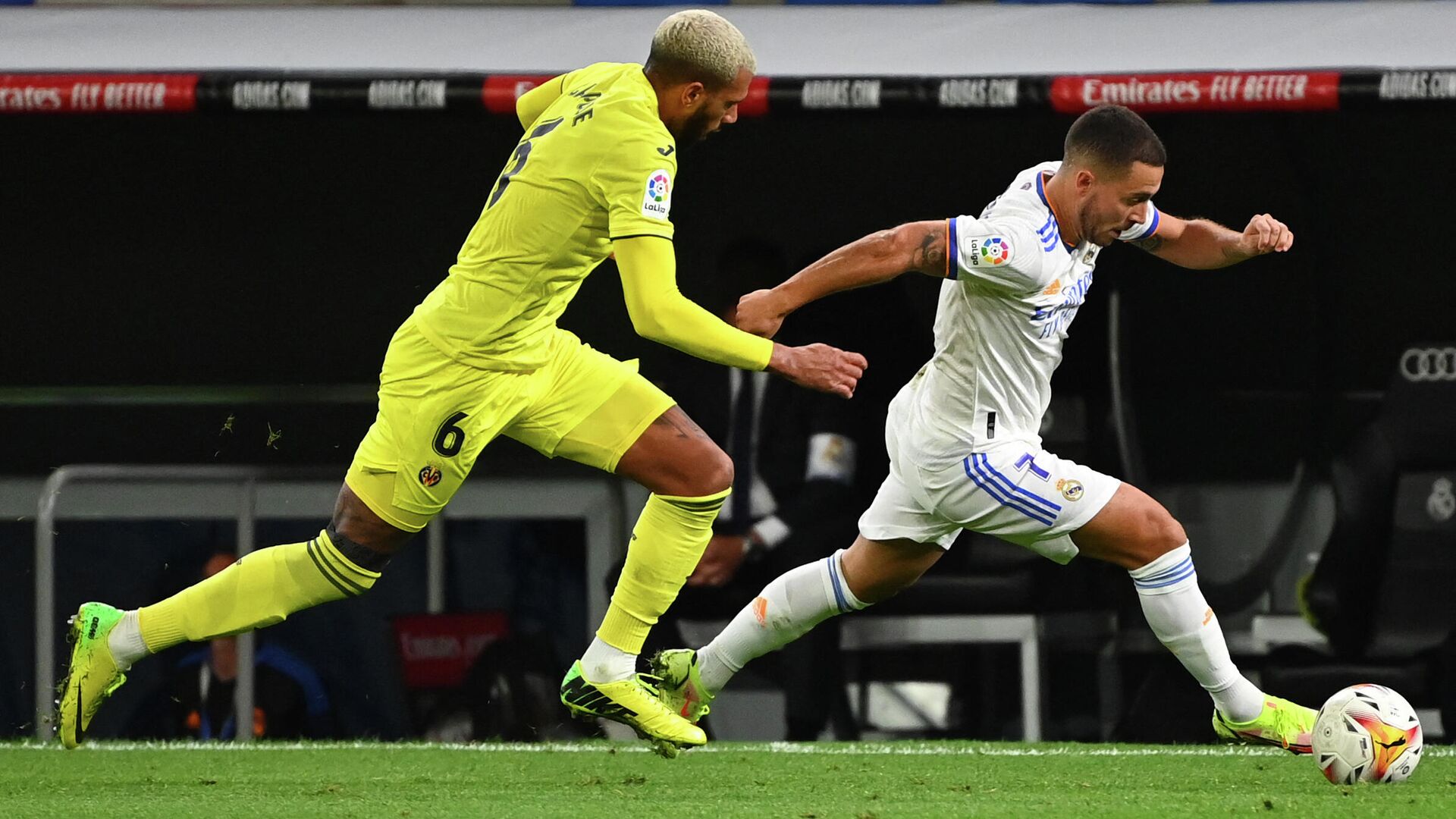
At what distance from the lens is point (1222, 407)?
7.18 metres

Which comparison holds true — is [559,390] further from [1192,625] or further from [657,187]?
[1192,625]

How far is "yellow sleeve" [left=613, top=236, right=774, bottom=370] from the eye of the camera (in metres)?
4.48

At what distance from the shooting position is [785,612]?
5.37 meters

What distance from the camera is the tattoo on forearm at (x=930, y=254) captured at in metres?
4.62

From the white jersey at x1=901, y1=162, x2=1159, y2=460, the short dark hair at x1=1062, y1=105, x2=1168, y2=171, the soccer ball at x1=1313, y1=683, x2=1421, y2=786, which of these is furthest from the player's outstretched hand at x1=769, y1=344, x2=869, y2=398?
the soccer ball at x1=1313, y1=683, x2=1421, y2=786

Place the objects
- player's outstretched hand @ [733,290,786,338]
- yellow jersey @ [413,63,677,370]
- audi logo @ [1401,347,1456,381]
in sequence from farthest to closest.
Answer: audi logo @ [1401,347,1456,381] → yellow jersey @ [413,63,677,370] → player's outstretched hand @ [733,290,786,338]

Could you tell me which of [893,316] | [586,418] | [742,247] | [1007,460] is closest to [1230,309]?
[893,316]

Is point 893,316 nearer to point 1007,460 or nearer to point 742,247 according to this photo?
point 742,247

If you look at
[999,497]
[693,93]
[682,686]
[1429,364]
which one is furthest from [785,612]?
[1429,364]

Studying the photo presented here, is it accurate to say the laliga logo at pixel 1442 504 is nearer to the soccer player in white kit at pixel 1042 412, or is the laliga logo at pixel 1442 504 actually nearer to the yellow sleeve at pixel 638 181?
the soccer player in white kit at pixel 1042 412

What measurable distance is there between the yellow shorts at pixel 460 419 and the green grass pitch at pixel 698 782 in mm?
704

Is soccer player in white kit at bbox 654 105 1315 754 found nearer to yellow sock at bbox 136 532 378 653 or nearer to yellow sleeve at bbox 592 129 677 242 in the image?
yellow sleeve at bbox 592 129 677 242

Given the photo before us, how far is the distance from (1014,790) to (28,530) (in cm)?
389

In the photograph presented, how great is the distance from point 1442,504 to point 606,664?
3.17m
